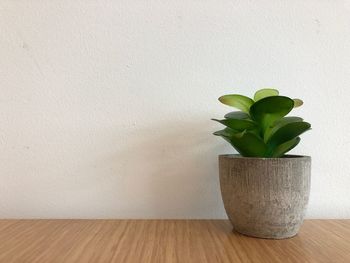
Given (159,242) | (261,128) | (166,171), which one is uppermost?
(261,128)

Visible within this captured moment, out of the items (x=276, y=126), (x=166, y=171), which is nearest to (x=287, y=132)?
(x=276, y=126)

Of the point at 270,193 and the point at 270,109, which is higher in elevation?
the point at 270,109

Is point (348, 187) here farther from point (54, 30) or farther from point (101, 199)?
point (54, 30)

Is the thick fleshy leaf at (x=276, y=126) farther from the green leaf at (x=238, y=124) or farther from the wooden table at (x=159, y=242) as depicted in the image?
the wooden table at (x=159, y=242)

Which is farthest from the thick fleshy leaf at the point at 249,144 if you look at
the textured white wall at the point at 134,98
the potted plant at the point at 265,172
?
the textured white wall at the point at 134,98

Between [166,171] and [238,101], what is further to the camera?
[166,171]

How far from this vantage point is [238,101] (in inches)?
24.8

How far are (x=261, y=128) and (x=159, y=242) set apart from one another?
30 cm

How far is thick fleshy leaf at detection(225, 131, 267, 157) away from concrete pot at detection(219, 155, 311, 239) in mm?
28

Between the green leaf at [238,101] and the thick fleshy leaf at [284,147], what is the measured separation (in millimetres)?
96

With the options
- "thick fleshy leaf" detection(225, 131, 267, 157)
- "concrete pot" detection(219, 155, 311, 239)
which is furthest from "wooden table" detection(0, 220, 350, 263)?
"thick fleshy leaf" detection(225, 131, 267, 157)

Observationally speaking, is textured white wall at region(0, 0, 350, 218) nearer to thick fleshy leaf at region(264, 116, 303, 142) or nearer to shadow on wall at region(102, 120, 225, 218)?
shadow on wall at region(102, 120, 225, 218)

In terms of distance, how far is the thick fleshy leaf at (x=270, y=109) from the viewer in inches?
22.1

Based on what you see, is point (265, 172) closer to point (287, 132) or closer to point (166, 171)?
point (287, 132)
